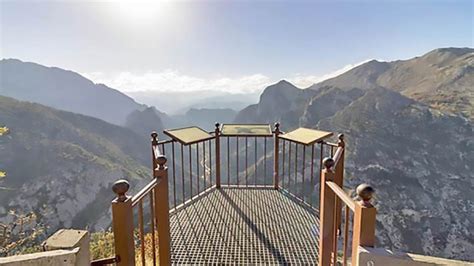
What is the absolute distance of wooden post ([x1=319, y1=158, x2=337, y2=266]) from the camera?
2109 mm

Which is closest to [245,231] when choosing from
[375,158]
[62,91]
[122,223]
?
[122,223]

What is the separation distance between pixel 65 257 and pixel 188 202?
2716mm

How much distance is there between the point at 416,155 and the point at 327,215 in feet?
122

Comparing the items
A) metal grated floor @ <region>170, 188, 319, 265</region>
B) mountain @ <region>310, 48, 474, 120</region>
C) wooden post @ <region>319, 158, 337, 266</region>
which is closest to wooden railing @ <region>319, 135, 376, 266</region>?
wooden post @ <region>319, 158, 337, 266</region>

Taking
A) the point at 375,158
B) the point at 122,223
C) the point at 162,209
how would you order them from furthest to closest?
the point at 375,158 < the point at 162,209 < the point at 122,223

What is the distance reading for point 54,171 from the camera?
2814 centimetres

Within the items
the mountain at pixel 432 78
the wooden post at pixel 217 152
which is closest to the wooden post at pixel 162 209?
Result: the wooden post at pixel 217 152

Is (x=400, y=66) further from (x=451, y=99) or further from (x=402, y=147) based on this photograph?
(x=402, y=147)

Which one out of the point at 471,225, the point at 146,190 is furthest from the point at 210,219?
the point at 471,225

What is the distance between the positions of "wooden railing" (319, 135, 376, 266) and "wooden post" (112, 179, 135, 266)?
118 cm

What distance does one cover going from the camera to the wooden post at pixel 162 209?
7.47 feet

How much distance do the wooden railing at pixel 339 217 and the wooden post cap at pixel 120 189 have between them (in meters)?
1.20

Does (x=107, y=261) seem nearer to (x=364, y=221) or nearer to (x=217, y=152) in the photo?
(x=364, y=221)

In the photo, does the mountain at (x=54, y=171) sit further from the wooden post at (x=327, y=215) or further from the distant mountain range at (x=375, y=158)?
the wooden post at (x=327, y=215)
